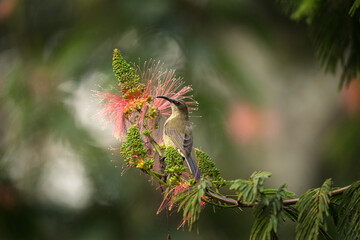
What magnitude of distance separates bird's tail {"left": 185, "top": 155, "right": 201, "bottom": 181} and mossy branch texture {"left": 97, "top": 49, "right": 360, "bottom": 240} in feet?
0.06

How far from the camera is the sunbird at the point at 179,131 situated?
141cm

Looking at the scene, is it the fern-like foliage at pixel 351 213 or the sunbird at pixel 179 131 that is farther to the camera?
the sunbird at pixel 179 131

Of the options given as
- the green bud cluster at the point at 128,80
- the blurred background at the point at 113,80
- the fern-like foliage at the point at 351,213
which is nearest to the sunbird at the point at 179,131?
the green bud cluster at the point at 128,80

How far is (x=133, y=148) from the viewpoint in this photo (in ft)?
3.83

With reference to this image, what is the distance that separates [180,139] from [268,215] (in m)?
0.42

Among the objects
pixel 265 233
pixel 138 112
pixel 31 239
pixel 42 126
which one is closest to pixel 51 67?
pixel 42 126

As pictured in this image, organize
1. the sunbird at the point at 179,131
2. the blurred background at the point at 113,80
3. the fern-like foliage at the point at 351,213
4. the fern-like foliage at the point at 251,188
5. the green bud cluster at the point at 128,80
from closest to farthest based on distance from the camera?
the fern-like foliage at the point at 251,188 → the fern-like foliage at the point at 351,213 → the green bud cluster at the point at 128,80 → the sunbird at the point at 179,131 → the blurred background at the point at 113,80

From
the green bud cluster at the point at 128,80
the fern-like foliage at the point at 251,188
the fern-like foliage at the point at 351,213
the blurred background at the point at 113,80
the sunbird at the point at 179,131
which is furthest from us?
the blurred background at the point at 113,80

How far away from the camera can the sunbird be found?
1.41m

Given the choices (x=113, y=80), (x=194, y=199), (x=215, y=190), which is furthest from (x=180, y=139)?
(x=113, y=80)

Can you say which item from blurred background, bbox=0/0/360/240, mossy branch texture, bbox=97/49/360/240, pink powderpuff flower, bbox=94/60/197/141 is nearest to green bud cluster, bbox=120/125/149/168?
mossy branch texture, bbox=97/49/360/240

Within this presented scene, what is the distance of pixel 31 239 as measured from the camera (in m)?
4.61

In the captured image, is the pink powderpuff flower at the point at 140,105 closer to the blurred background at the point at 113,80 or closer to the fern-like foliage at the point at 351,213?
the fern-like foliage at the point at 351,213

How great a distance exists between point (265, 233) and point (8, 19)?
4.24 metres
